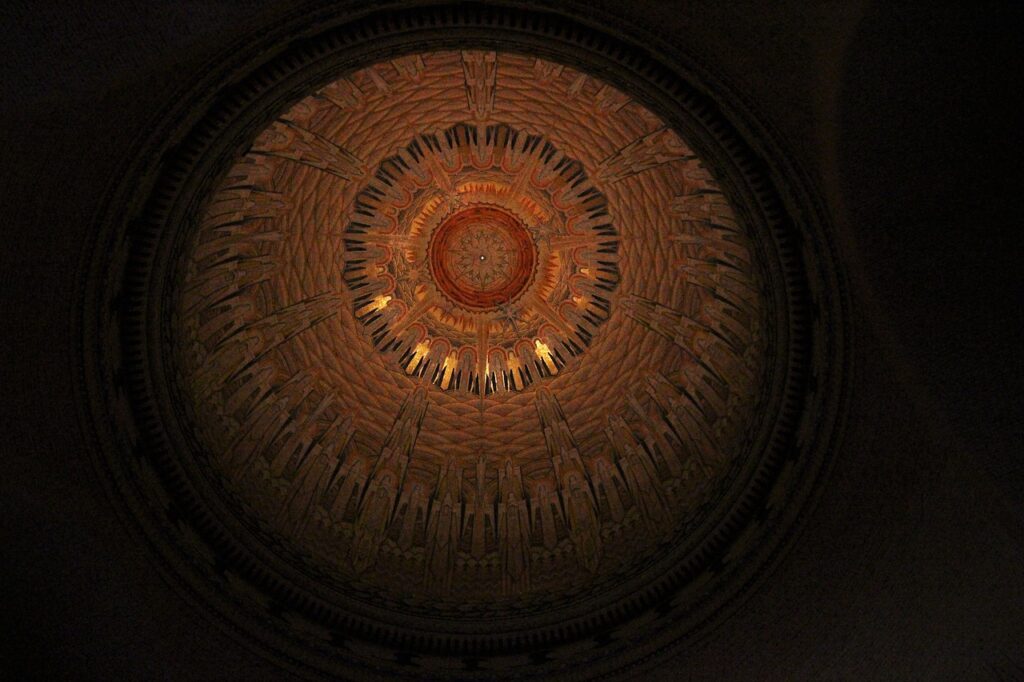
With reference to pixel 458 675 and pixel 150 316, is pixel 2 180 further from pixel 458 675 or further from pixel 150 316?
pixel 458 675

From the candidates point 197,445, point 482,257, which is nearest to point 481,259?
point 482,257

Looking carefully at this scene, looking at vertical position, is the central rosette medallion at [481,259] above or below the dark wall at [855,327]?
above

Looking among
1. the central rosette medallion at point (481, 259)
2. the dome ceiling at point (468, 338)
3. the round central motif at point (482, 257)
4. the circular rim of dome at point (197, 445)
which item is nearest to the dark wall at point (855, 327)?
the circular rim of dome at point (197, 445)

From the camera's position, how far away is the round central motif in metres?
10.4

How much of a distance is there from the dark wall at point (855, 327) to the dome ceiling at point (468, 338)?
49.8 inches

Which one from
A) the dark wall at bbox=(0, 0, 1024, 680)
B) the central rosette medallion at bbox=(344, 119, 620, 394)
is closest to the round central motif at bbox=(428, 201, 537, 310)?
the central rosette medallion at bbox=(344, 119, 620, 394)

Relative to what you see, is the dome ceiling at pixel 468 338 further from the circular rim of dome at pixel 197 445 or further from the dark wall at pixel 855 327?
the dark wall at pixel 855 327

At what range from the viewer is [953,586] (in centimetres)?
665

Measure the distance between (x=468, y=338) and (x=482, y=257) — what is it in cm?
119

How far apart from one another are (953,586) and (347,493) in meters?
6.39

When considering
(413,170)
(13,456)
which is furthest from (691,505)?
(13,456)

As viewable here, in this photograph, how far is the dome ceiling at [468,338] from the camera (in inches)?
313

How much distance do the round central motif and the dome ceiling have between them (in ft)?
0.11

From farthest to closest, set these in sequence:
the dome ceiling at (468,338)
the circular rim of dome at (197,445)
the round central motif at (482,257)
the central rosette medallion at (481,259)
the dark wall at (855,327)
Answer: the round central motif at (482,257) → the central rosette medallion at (481,259) → the dome ceiling at (468,338) → the circular rim of dome at (197,445) → the dark wall at (855,327)
